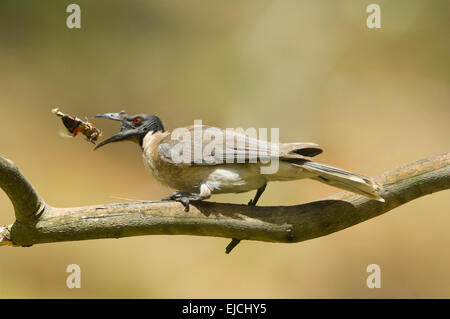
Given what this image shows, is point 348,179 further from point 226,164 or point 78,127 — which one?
point 78,127

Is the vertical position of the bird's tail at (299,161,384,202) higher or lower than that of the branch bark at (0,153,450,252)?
higher

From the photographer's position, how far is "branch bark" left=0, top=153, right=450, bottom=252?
8.20 feet

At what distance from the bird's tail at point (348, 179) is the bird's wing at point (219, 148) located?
0.08 m

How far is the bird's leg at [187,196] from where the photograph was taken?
2.57 metres

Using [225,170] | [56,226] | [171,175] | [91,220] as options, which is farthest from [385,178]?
[56,226]

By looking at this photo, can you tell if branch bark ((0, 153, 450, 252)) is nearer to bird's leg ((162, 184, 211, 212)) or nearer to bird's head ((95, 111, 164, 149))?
bird's leg ((162, 184, 211, 212))

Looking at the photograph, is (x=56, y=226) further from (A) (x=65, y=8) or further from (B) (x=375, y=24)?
(B) (x=375, y=24)

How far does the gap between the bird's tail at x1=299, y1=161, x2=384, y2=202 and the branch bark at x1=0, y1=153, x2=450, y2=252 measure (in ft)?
0.23

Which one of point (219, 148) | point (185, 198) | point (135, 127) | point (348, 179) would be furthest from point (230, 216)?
point (135, 127)

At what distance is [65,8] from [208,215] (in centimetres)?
553

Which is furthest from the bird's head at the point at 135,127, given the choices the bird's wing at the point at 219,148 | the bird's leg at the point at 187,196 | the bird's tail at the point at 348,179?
the bird's tail at the point at 348,179

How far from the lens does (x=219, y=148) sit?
109 inches

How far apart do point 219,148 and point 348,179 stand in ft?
2.28

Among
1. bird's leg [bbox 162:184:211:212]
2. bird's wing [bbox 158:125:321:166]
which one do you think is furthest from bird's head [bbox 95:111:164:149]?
bird's leg [bbox 162:184:211:212]
